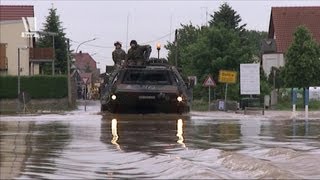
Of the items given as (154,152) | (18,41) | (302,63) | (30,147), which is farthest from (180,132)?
(18,41)

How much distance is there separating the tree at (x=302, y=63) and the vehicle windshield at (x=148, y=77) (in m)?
34.7

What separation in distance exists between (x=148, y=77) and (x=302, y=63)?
34.9 m

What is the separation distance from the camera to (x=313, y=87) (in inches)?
2339

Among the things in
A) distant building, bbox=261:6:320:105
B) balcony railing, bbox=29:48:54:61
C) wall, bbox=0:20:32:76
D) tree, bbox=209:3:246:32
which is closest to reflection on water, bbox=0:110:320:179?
wall, bbox=0:20:32:76

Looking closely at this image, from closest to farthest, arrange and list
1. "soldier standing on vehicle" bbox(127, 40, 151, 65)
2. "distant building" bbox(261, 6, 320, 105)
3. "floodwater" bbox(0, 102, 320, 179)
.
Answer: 1. "floodwater" bbox(0, 102, 320, 179)
2. "soldier standing on vehicle" bbox(127, 40, 151, 65)
3. "distant building" bbox(261, 6, 320, 105)

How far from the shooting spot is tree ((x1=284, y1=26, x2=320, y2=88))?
176 ft

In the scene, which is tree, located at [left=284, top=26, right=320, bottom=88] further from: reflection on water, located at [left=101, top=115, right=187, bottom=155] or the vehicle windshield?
reflection on water, located at [left=101, top=115, right=187, bottom=155]

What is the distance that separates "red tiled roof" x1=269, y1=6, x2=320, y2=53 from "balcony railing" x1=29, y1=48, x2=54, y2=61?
2630 cm

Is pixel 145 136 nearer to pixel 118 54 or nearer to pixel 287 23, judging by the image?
pixel 118 54

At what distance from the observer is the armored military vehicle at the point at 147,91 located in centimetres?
1977

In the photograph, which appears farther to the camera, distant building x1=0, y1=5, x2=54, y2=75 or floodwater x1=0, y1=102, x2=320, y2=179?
distant building x1=0, y1=5, x2=54, y2=75

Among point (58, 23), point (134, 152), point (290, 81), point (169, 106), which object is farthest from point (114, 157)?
point (58, 23)

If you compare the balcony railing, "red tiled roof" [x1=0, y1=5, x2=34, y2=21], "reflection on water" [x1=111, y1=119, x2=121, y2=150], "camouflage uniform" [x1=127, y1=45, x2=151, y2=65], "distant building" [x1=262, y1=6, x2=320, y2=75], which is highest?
"distant building" [x1=262, y1=6, x2=320, y2=75]

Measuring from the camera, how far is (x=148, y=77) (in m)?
20.3
